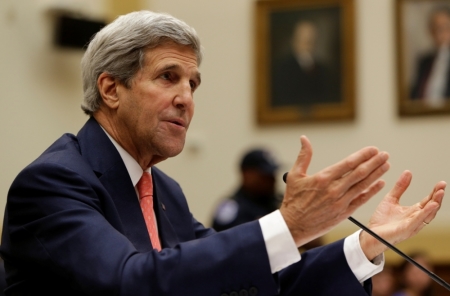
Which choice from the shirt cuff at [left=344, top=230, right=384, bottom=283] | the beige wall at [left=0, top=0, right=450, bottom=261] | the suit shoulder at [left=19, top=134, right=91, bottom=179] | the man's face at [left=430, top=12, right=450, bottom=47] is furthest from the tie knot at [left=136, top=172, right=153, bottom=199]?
the man's face at [left=430, top=12, right=450, bottom=47]

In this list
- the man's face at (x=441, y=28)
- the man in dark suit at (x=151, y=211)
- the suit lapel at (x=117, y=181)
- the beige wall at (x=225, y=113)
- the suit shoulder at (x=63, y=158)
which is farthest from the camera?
the man's face at (x=441, y=28)

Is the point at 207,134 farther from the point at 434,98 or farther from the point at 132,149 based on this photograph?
the point at 132,149

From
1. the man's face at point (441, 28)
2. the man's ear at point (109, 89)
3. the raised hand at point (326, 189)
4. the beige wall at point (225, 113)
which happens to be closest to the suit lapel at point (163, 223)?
the man's ear at point (109, 89)

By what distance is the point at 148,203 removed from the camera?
9.23ft

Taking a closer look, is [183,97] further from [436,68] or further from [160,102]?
[436,68]

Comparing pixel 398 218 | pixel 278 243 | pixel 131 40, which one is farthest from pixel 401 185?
pixel 131 40

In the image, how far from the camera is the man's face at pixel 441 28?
28.3 ft

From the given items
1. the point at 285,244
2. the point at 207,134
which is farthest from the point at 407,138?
the point at 285,244

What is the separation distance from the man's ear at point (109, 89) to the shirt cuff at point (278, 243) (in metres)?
0.83

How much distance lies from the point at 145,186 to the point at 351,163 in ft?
3.24

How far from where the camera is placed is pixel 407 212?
2605mm

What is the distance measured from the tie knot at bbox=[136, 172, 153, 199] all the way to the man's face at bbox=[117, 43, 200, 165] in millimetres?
122

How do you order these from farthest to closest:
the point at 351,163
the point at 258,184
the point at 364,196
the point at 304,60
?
1. the point at 304,60
2. the point at 258,184
3. the point at 364,196
4. the point at 351,163

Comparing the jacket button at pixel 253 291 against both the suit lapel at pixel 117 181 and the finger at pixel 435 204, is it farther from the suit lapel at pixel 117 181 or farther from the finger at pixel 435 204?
the finger at pixel 435 204
